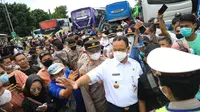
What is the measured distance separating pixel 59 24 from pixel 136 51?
88.5 feet

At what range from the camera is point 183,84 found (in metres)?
1.27

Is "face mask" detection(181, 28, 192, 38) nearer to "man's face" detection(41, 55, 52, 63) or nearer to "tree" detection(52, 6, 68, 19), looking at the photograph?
"man's face" detection(41, 55, 52, 63)

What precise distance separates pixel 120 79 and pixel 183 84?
1490 millimetres

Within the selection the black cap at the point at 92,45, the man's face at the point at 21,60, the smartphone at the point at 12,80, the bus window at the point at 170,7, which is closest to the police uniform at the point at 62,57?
the man's face at the point at 21,60

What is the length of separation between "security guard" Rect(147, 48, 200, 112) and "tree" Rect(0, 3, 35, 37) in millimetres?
47075

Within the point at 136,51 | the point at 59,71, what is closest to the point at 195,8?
the point at 136,51

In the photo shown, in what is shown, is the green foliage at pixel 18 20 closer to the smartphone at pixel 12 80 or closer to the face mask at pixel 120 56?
the smartphone at pixel 12 80

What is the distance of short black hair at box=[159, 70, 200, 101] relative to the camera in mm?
1264

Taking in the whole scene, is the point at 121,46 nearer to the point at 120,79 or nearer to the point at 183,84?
the point at 120,79

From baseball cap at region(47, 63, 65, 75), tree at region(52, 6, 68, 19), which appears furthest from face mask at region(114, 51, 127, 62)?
tree at region(52, 6, 68, 19)

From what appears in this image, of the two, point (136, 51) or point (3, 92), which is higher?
point (136, 51)

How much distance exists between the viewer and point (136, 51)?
11.6 feet

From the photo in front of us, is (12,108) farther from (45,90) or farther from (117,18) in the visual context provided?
(117,18)

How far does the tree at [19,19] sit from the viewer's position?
4462cm
